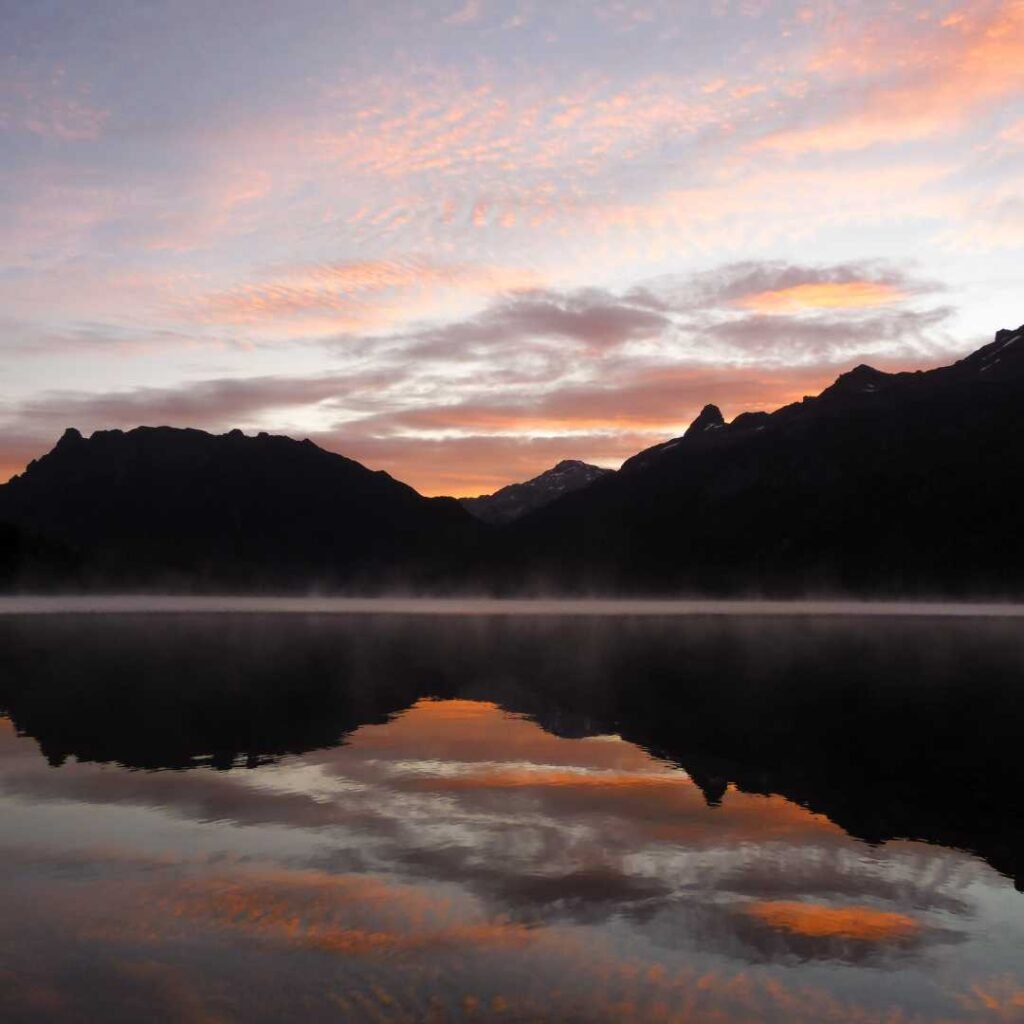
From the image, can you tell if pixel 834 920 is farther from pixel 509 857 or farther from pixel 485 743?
pixel 485 743

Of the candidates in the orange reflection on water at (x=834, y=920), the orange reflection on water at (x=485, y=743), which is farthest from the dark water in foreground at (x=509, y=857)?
the orange reflection on water at (x=485, y=743)

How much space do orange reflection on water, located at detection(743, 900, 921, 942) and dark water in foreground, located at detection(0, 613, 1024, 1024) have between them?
0.19 ft

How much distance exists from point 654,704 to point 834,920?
2838cm

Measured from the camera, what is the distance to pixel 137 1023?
12898 mm

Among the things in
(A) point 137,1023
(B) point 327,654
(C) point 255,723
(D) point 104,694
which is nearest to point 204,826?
(A) point 137,1023

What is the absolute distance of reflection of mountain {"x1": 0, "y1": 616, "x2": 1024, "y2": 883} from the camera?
93.2 ft

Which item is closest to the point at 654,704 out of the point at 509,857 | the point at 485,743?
the point at 485,743

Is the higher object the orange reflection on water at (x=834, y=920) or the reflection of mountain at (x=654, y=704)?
the orange reflection on water at (x=834, y=920)

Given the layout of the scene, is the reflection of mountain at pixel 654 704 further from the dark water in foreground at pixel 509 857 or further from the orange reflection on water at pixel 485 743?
the orange reflection on water at pixel 485 743

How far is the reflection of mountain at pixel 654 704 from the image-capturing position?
1119 inches

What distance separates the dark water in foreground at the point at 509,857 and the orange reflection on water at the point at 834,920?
0.19 ft

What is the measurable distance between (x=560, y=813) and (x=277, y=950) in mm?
11026

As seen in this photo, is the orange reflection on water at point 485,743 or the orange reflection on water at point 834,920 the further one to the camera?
the orange reflection on water at point 485,743

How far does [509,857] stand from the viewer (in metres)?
21.1
